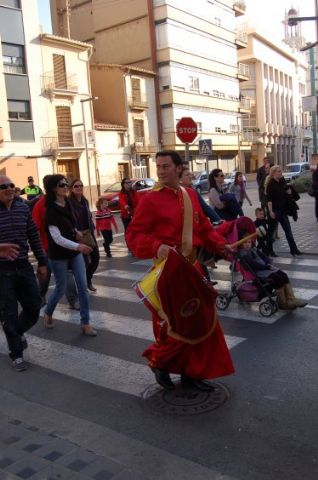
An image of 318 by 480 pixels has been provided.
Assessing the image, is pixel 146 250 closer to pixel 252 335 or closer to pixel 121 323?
pixel 252 335

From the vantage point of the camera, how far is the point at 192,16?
152ft

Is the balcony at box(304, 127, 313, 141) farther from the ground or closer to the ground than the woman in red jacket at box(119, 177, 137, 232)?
farther from the ground

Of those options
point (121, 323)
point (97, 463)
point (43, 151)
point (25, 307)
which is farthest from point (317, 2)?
point (43, 151)

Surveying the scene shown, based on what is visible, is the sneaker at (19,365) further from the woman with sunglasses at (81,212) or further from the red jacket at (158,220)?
the woman with sunglasses at (81,212)

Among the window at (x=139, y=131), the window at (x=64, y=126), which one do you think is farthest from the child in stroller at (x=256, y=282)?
the window at (x=139, y=131)

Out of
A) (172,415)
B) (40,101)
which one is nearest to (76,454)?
(172,415)

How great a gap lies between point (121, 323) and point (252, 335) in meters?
1.65

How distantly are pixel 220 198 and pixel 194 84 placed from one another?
40.3 metres

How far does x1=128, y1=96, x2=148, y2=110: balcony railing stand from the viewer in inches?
1650

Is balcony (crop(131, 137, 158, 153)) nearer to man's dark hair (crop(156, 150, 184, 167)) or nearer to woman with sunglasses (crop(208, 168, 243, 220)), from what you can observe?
woman with sunglasses (crop(208, 168, 243, 220))

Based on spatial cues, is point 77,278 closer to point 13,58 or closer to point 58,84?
point 13,58

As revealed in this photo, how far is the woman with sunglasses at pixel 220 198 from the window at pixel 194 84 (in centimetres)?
3967

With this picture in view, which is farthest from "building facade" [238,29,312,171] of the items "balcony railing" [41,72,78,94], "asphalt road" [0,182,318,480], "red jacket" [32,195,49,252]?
"asphalt road" [0,182,318,480]

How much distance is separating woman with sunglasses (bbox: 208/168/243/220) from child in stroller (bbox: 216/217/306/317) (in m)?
2.38
